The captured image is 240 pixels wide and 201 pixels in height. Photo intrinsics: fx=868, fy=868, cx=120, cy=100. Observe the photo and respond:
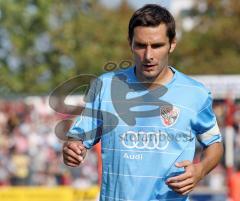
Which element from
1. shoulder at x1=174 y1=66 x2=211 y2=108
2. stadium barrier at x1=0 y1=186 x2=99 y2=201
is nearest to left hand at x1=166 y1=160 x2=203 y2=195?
shoulder at x1=174 y1=66 x2=211 y2=108

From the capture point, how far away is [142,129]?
15.7ft

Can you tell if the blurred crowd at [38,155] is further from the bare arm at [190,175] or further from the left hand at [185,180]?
the left hand at [185,180]

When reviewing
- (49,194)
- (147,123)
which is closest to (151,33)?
(147,123)

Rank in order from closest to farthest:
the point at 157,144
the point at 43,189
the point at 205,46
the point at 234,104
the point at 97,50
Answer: the point at 157,144, the point at 43,189, the point at 234,104, the point at 97,50, the point at 205,46

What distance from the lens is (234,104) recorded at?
18062 millimetres

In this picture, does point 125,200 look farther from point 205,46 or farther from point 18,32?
point 205,46

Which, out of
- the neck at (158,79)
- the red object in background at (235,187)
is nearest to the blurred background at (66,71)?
the red object in background at (235,187)

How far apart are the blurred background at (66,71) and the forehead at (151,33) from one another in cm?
102

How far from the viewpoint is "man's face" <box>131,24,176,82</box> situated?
4.74 meters

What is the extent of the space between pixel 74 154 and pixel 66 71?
22056mm

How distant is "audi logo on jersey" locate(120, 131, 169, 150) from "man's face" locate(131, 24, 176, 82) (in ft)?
1.02

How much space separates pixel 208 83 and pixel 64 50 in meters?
9.99

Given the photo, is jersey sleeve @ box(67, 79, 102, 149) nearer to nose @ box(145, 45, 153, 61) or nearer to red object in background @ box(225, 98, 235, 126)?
nose @ box(145, 45, 153, 61)

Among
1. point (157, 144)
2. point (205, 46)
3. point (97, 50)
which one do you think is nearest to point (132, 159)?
point (157, 144)
